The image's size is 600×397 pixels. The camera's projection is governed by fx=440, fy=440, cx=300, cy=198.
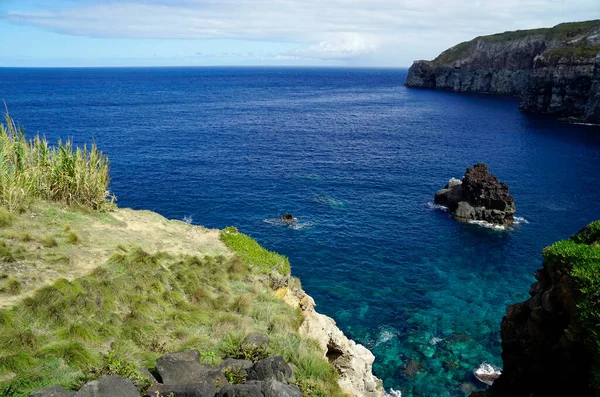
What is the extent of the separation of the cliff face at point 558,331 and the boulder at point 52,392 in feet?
58.3

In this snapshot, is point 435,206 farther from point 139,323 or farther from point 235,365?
point 235,365

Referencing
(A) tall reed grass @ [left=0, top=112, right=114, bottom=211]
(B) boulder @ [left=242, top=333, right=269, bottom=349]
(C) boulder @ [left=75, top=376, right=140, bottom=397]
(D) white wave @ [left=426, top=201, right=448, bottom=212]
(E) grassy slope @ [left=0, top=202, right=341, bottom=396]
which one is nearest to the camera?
(C) boulder @ [left=75, top=376, right=140, bottom=397]

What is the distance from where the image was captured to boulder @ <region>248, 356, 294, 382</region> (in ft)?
44.3

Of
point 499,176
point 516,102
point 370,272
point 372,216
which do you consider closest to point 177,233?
point 370,272

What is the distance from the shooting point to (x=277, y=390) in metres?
12.0

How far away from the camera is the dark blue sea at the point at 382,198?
1490 inches

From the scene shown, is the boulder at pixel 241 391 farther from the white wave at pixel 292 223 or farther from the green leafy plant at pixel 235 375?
the white wave at pixel 292 223

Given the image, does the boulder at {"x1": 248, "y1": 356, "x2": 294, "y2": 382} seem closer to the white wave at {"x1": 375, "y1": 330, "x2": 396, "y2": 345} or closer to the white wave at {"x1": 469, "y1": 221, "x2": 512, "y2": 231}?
the white wave at {"x1": 375, "y1": 330, "x2": 396, "y2": 345}

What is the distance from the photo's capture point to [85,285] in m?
18.0

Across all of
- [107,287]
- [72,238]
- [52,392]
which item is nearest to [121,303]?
[107,287]

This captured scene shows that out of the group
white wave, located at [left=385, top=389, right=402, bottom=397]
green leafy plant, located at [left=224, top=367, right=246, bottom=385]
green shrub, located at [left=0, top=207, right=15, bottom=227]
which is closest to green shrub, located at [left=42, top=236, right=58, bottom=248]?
green shrub, located at [left=0, top=207, right=15, bottom=227]

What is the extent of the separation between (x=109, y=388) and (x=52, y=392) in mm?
1359

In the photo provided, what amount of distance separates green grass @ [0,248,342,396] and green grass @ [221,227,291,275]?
9.29 feet

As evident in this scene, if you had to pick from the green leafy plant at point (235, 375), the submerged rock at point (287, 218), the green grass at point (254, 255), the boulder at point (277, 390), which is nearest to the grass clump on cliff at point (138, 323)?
the green leafy plant at point (235, 375)
